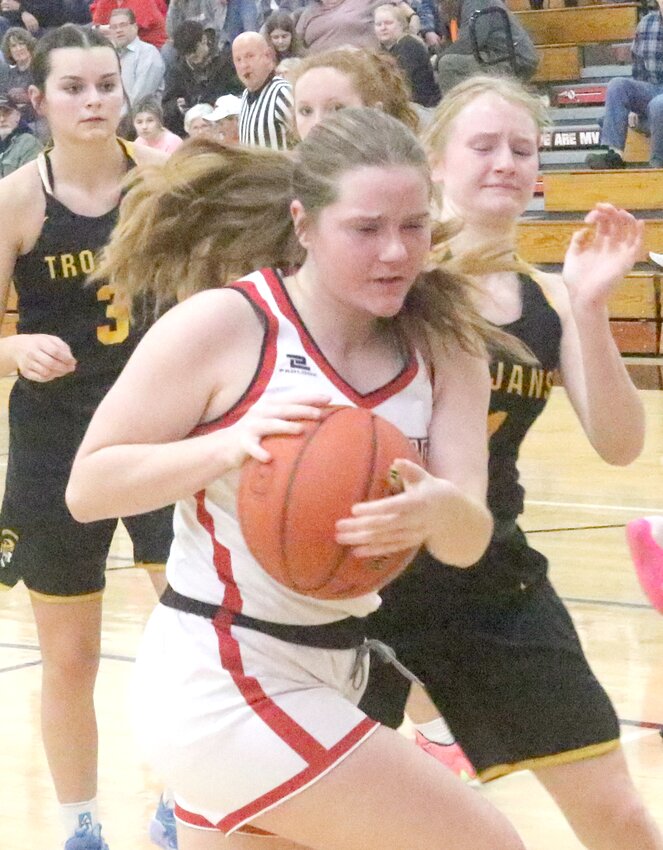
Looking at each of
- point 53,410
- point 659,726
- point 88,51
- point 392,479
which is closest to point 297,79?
point 88,51

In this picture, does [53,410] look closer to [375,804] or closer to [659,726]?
[375,804]

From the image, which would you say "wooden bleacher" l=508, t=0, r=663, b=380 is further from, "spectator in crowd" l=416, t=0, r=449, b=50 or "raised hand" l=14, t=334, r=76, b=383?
"raised hand" l=14, t=334, r=76, b=383

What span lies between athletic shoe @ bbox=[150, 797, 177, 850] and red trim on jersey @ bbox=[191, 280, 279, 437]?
1756mm

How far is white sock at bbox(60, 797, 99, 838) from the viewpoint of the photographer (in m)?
3.53

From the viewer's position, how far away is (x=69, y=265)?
139 inches

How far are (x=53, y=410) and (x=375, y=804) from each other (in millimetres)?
1720

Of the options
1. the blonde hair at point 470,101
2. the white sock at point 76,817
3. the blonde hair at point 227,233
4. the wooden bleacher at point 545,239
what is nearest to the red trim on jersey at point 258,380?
the blonde hair at point 227,233

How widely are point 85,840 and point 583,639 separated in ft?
7.27

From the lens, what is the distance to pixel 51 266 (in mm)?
3541

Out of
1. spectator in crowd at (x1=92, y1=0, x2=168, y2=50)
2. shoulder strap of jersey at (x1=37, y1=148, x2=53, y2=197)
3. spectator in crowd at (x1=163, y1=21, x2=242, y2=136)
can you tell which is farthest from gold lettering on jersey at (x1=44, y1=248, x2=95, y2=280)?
spectator in crowd at (x1=92, y1=0, x2=168, y2=50)

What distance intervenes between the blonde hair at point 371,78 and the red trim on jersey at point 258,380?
120cm

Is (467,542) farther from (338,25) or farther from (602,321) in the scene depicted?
(338,25)

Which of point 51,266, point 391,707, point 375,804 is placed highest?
point 51,266

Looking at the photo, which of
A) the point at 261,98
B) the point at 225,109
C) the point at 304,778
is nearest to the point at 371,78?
the point at 304,778
